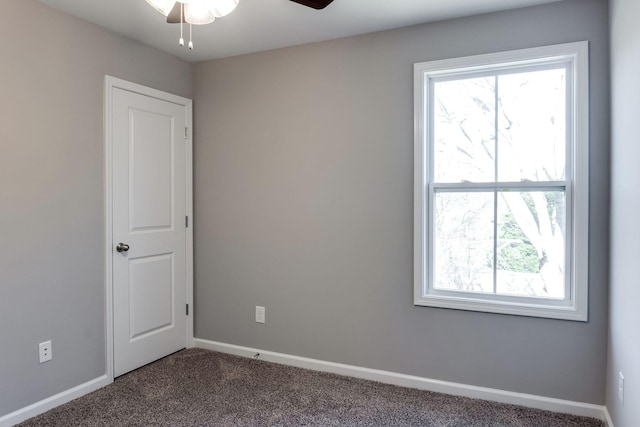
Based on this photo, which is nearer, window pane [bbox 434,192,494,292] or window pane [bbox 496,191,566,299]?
window pane [bbox 496,191,566,299]

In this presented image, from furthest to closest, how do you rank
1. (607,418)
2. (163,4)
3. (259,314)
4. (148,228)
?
1. (259,314)
2. (148,228)
3. (607,418)
4. (163,4)

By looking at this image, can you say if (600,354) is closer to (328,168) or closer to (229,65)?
(328,168)

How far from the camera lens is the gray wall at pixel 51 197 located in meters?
2.22

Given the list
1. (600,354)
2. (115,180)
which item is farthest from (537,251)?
(115,180)

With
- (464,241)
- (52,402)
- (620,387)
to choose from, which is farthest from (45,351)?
(620,387)

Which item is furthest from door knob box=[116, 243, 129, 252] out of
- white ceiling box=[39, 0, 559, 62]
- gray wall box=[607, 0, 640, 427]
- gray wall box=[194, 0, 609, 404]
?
gray wall box=[607, 0, 640, 427]

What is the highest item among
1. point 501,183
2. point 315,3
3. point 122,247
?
point 315,3

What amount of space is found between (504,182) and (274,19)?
1792mm

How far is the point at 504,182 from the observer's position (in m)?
2.51

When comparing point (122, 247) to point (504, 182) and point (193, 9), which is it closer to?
point (193, 9)

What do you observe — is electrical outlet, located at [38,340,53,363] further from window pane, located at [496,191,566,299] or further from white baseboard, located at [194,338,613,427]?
window pane, located at [496,191,566,299]

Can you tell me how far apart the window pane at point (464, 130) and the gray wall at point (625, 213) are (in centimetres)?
65

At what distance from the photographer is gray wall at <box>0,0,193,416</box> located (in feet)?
7.30

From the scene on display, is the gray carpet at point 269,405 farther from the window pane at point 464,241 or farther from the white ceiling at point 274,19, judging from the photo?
the white ceiling at point 274,19
